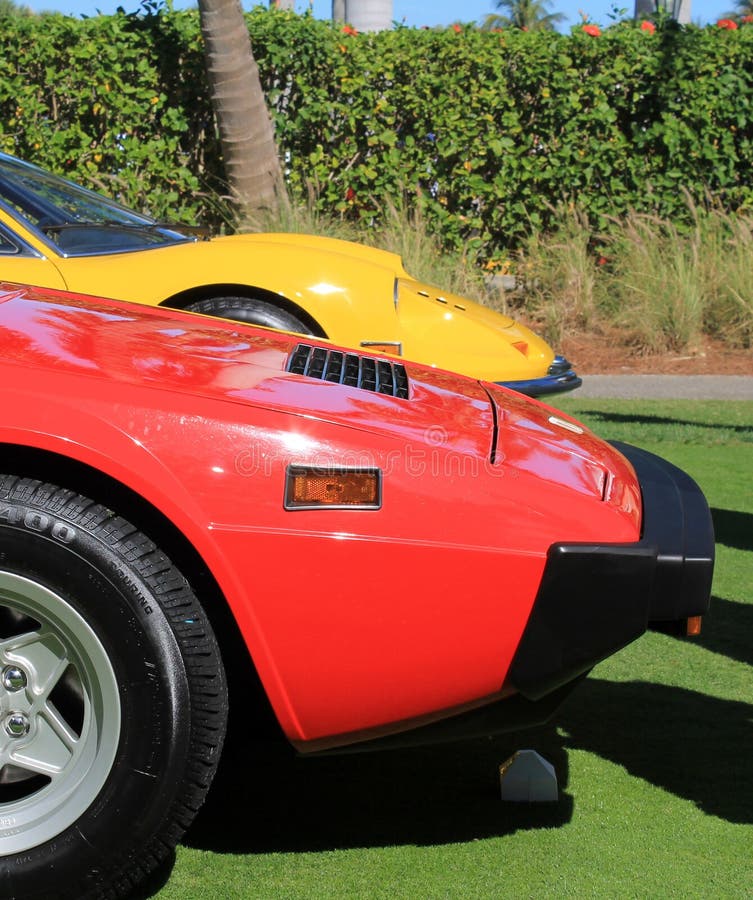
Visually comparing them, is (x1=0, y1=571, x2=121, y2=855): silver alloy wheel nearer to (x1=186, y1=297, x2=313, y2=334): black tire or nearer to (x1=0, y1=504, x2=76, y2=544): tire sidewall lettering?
(x1=0, y1=504, x2=76, y2=544): tire sidewall lettering

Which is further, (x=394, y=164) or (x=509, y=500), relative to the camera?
(x=394, y=164)

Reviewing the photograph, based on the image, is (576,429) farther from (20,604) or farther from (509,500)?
(20,604)

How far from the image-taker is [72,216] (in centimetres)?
551

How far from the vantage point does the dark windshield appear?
5.26 meters

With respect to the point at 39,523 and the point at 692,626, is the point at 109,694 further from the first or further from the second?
the point at 692,626

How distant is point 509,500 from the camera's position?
2309 millimetres

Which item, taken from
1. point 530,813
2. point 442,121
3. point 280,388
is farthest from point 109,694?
point 442,121

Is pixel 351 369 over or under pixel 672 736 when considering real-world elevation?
over

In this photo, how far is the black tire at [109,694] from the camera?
216 centimetres

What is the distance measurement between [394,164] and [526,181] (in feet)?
4.71

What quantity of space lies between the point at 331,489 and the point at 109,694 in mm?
578

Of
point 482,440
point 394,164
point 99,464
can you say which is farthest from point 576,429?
point 394,164

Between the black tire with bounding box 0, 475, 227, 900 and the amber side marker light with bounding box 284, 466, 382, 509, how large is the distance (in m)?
0.28

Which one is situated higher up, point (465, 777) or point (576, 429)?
point (576, 429)
